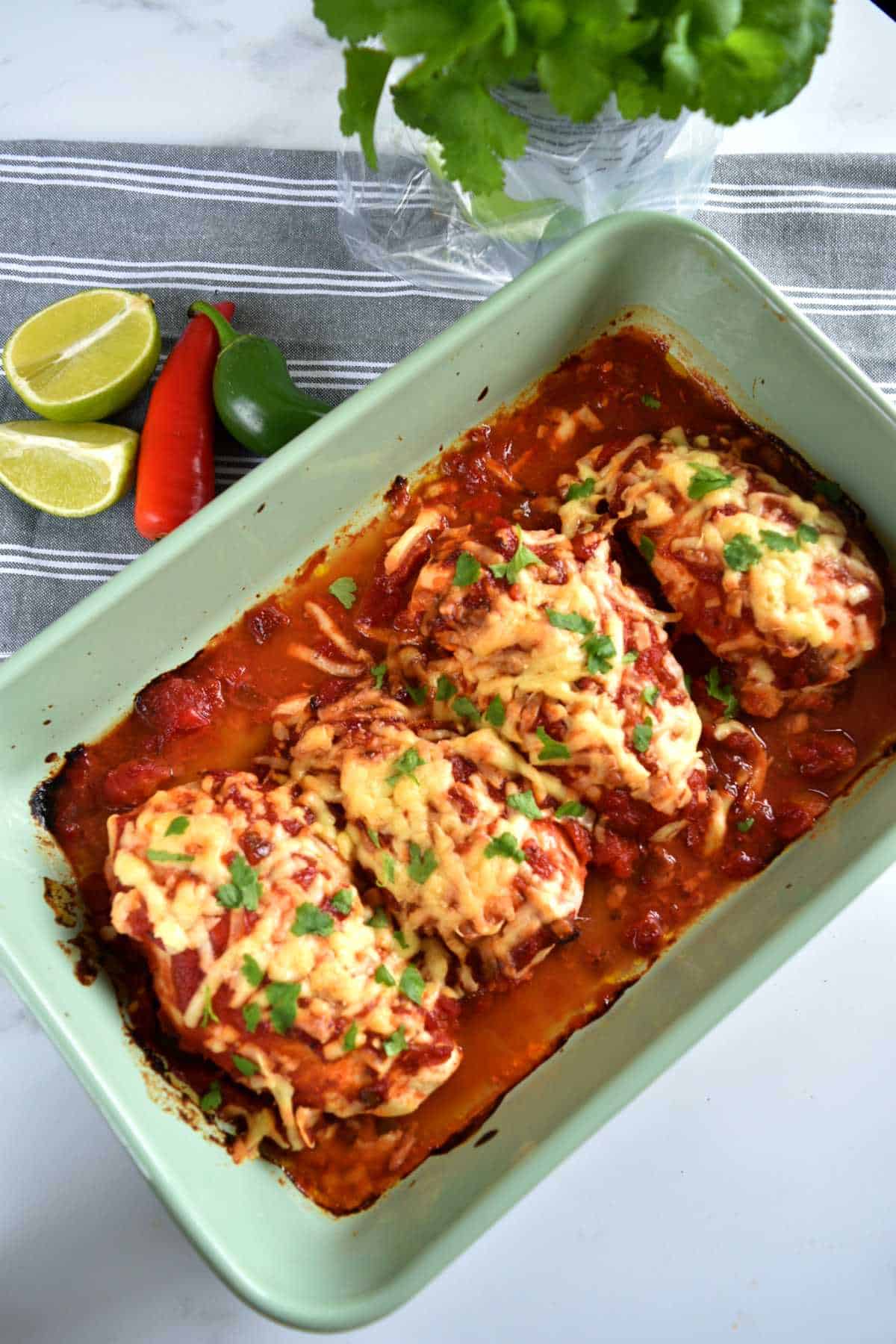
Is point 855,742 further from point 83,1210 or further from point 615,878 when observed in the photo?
point 83,1210

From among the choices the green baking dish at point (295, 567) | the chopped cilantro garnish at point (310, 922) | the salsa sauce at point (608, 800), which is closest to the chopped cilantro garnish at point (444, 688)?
the salsa sauce at point (608, 800)

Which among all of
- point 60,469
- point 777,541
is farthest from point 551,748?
point 60,469

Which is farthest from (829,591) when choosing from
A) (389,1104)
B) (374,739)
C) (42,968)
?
(42,968)

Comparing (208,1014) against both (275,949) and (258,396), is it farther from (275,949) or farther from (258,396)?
(258,396)

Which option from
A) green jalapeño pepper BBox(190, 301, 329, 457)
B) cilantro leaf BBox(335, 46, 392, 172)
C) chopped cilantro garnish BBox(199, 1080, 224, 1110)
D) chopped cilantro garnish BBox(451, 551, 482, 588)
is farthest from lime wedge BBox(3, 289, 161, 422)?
chopped cilantro garnish BBox(199, 1080, 224, 1110)

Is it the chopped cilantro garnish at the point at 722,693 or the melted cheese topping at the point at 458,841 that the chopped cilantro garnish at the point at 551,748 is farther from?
the chopped cilantro garnish at the point at 722,693

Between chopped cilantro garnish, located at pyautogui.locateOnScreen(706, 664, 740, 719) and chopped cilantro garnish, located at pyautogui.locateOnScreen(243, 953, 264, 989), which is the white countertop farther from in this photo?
chopped cilantro garnish, located at pyautogui.locateOnScreen(243, 953, 264, 989)

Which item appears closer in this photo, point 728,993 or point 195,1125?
point 728,993
